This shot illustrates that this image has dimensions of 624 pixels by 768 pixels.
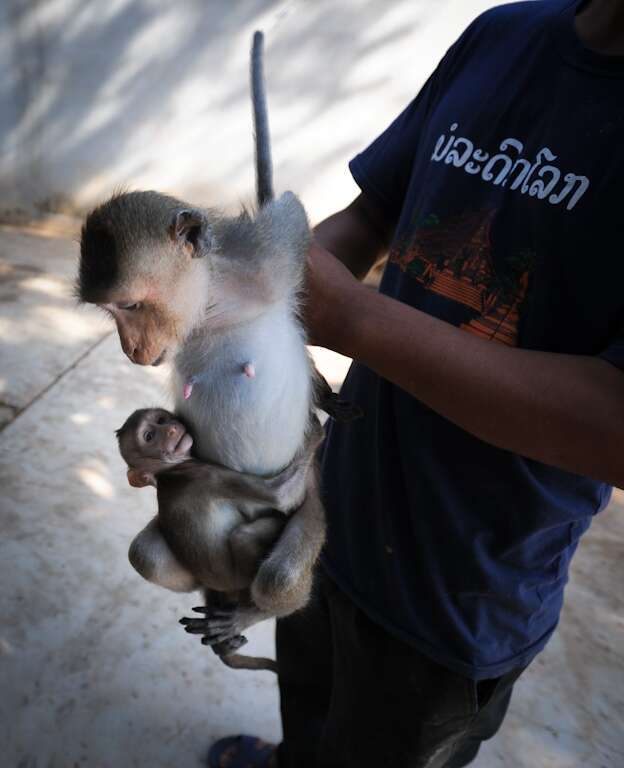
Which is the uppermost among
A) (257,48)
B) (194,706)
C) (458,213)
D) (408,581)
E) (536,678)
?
(257,48)

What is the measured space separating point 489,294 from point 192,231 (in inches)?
17.4

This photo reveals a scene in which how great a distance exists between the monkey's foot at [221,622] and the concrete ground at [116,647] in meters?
0.92

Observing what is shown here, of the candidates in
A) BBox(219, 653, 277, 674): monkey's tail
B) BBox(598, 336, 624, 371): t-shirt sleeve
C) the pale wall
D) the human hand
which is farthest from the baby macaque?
the pale wall

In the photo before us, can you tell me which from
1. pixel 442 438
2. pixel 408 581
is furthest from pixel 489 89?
pixel 408 581

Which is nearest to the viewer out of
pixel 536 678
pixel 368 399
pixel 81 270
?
pixel 81 270

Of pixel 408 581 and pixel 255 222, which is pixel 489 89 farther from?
pixel 408 581

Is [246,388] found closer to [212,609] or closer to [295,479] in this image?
[295,479]

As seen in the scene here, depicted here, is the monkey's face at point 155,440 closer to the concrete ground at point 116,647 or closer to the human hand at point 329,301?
the human hand at point 329,301

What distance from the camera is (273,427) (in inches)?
46.4

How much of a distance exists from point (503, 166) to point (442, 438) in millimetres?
420

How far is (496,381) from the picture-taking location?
2.90 ft

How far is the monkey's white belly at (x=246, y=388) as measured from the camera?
1.14 metres

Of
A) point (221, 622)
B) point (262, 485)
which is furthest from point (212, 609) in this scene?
point (262, 485)

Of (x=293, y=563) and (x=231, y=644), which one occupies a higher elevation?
(x=293, y=563)
